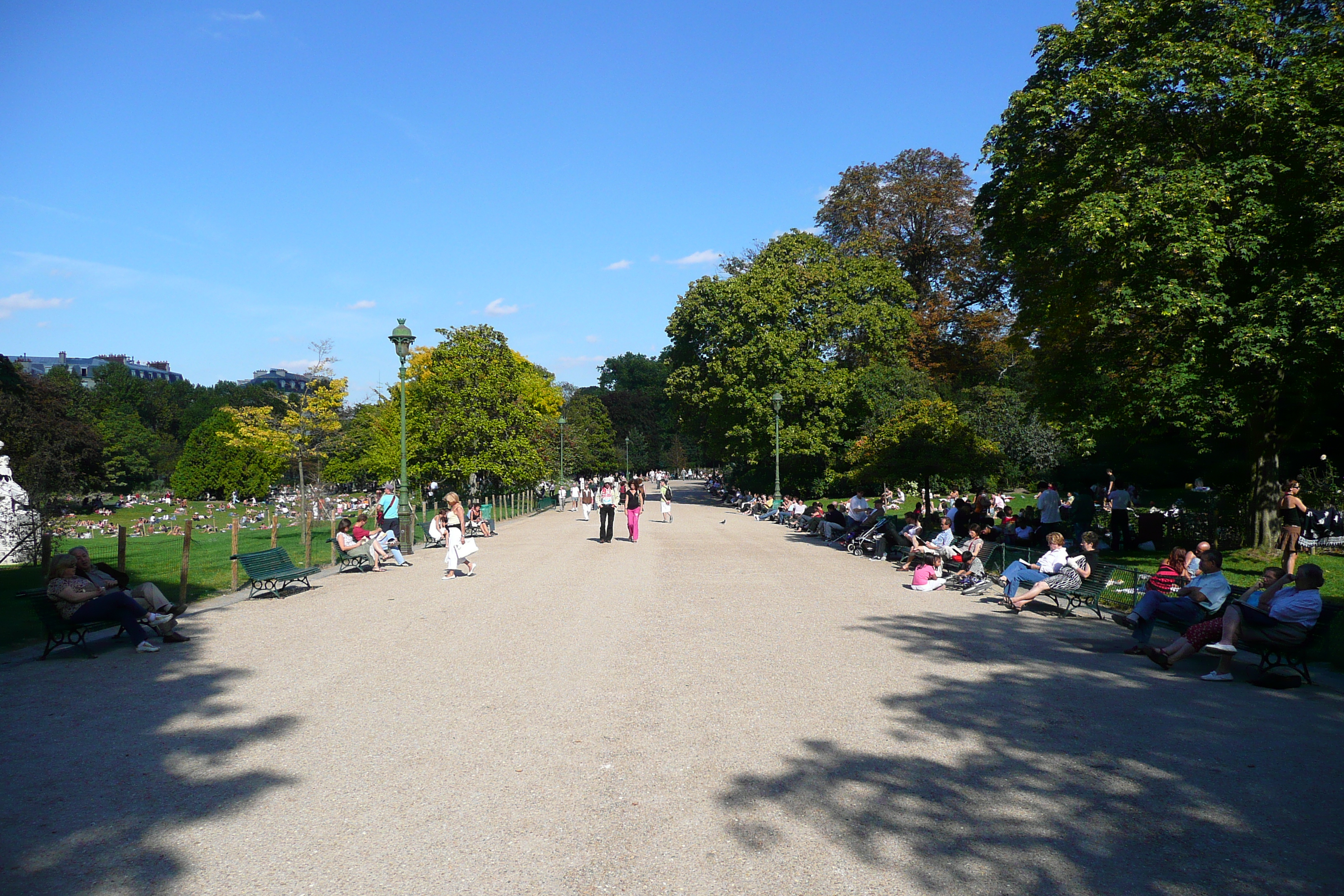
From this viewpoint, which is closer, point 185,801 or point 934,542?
point 185,801

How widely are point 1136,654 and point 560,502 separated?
43283mm

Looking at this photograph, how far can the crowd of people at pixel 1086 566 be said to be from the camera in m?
7.90

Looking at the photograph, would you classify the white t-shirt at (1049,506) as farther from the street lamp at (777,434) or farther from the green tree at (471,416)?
the green tree at (471,416)

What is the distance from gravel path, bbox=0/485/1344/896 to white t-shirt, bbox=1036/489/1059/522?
880 cm

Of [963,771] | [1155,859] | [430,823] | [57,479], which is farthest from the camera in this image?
[57,479]

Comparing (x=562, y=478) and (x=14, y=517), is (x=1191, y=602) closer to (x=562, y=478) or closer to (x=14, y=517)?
(x=14, y=517)

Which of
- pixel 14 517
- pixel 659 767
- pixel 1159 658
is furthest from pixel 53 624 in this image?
pixel 14 517

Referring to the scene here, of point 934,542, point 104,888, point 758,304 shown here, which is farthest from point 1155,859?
point 758,304

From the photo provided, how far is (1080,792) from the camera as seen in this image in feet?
17.0

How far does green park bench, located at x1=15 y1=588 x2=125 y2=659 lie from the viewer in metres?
8.62

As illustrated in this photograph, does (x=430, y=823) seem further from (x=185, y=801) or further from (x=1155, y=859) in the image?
(x=1155, y=859)

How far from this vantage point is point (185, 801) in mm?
5062

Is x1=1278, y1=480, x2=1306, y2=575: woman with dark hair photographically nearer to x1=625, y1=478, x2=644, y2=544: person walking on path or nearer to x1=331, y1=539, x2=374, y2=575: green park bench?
x1=625, y1=478, x2=644, y2=544: person walking on path

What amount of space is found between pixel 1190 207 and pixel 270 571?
1585cm
